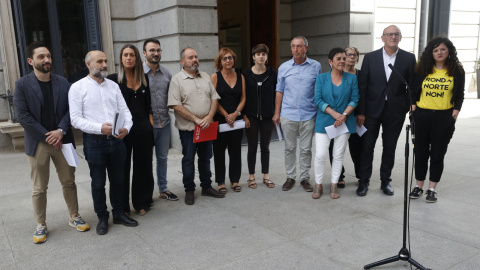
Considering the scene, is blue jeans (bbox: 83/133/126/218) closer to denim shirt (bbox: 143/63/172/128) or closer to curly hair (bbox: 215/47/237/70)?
denim shirt (bbox: 143/63/172/128)

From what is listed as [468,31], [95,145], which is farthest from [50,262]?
[468,31]

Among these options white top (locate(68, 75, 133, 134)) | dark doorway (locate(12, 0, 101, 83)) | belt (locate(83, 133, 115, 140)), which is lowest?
belt (locate(83, 133, 115, 140))

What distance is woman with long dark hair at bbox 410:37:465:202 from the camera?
15.8 ft

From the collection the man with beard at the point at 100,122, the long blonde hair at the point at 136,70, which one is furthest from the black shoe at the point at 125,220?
the long blonde hair at the point at 136,70

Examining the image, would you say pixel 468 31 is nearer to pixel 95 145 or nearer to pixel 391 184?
pixel 391 184

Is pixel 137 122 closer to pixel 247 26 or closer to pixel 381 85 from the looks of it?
pixel 381 85

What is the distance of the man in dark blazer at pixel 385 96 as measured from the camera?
5.12 m

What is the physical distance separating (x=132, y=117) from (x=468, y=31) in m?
14.5

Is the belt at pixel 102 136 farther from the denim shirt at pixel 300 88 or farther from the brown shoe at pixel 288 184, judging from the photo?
the brown shoe at pixel 288 184

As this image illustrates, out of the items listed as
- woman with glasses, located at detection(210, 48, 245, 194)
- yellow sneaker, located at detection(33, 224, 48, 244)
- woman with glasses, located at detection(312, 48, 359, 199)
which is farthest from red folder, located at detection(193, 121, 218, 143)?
yellow sneaker, located at detection(33, 224, 48, 244)

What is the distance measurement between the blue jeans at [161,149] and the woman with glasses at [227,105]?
66 centimetres

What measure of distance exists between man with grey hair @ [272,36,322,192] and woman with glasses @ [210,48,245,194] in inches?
22.4

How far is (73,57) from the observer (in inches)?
350

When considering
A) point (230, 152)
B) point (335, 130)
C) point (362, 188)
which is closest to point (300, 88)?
point (335, 130)
